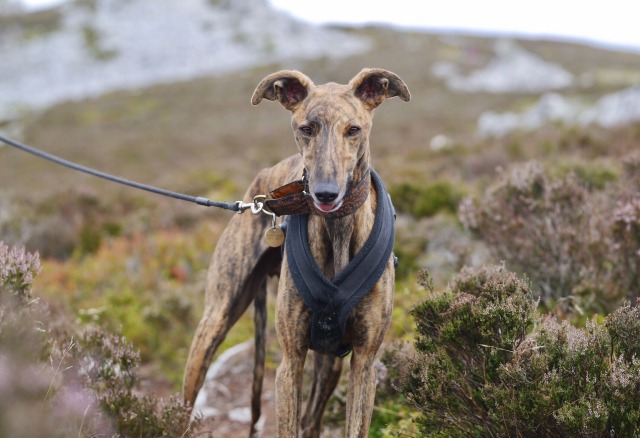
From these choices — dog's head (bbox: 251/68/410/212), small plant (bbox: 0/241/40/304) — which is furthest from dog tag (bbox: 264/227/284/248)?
small plant (bbox: 0/241/40/304)

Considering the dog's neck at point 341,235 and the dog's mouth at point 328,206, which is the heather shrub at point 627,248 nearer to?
the dog's neck at point 341,235

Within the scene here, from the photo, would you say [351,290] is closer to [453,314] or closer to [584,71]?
[453,314]

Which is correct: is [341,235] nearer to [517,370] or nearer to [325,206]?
[325,206]

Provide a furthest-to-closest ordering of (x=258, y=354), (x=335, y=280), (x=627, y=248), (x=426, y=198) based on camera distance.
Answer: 1. (x=426, y=198)
2. (x=627, y=248)
3. (x=258, y=354)
4. (x=335, y=280)

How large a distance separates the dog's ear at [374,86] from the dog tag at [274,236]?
0.86m

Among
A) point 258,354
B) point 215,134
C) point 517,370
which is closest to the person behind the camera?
point 517,370

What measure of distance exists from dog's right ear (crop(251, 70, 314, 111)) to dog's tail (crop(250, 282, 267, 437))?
1398 millimetres

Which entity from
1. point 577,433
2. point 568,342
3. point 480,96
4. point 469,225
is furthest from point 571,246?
point 480,96

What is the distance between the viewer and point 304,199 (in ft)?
10.5

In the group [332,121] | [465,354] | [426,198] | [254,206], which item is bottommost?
[465,354]

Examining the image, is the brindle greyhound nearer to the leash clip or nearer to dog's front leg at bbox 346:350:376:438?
dog's front leg at bbox 346:350:376:438

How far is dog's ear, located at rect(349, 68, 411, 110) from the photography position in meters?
3.21

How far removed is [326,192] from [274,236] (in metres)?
0.89

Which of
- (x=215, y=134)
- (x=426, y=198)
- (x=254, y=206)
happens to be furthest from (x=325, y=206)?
(x=215, y=134)
